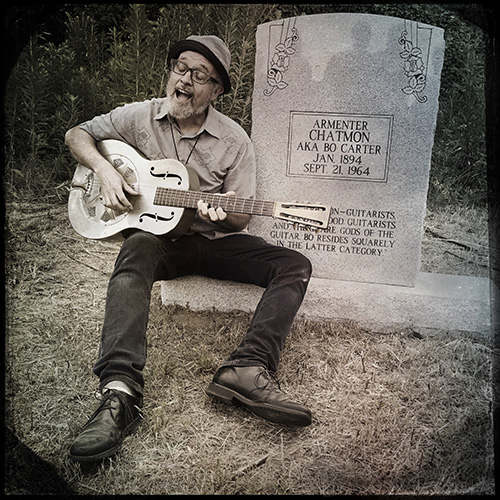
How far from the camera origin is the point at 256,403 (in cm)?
191

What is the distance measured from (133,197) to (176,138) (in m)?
0.29

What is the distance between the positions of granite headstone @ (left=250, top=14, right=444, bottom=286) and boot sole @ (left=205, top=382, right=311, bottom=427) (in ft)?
2.39

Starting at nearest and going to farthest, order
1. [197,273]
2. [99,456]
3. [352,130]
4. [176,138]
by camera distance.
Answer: [99,456] < [176,138] < [352,130] < [197,273]

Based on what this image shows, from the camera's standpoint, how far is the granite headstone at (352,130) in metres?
2.23

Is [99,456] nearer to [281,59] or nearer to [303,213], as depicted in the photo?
[303,213]

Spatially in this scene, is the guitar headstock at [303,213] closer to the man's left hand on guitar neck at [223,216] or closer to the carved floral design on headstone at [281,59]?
the man's left hand on guitar neck at [223,216]

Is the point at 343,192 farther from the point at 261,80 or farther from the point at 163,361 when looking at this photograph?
the point at 163,361

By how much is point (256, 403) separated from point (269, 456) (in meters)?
0.18

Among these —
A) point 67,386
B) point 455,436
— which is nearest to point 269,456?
point 455,436

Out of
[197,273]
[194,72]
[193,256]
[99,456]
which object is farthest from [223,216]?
[99,456]

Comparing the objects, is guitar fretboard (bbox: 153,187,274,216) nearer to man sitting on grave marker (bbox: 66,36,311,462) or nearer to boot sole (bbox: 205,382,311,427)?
man sitting on grave marker (bbox: 66,36,311,462)

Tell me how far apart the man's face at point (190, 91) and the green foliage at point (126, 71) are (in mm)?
85

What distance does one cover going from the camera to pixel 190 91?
2041 millimetres

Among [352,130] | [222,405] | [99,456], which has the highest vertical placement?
[352,130]
